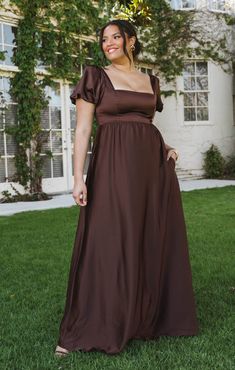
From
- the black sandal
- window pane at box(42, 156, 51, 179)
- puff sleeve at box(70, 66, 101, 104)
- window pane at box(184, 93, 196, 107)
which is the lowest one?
the black sandal

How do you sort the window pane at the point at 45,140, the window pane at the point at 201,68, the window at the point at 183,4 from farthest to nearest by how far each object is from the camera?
the window pane at the point at 201,68
the window at the point at 183,4
the window pane at the point at 45,140

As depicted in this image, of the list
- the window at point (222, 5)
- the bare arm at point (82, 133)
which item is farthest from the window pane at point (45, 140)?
the bare arm at point (82, 133)

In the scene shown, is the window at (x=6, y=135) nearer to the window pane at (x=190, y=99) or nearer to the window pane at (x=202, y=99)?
the window pane at (x=190, y=99)

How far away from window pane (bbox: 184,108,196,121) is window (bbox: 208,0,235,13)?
2.53m

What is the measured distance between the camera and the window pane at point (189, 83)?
44.7 feet

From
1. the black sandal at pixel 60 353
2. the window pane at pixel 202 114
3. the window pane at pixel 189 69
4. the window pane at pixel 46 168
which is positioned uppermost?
the window pane at pixel 189 69

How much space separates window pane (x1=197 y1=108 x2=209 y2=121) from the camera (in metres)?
13.8

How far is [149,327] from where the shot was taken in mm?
2822

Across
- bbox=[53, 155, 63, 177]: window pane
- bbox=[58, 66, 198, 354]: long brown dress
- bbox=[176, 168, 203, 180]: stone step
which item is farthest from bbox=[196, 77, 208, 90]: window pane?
bbox=[58, 66, 198, 354]: long brown dress

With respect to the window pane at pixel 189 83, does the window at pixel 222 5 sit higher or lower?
higher

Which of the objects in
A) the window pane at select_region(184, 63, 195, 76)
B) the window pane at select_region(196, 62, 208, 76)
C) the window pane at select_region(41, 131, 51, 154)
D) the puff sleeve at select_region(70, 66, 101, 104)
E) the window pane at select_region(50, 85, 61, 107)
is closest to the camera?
the puff sleeve at select_region(70, 66, 101, 104)

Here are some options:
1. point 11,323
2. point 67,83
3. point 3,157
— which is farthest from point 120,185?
point 67,83

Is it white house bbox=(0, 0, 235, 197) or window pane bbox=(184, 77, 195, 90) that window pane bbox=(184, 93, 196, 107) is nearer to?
white house bbox=(0, 0, 235, 197)

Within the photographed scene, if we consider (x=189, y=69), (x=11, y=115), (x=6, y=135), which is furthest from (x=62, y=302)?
(x=189, y=69)
